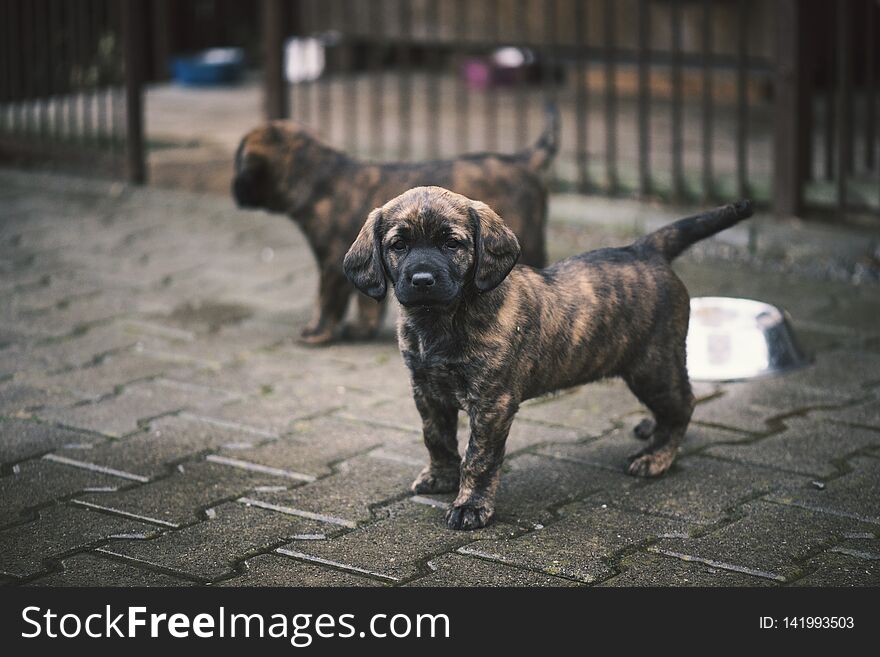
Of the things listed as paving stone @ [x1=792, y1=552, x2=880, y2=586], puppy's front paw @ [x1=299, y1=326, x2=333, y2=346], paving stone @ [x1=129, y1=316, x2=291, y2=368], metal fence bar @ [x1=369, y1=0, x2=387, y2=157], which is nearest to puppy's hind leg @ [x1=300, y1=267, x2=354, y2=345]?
puppy's front paw @ [x1=299, y1=326, x2=333, y2=346]

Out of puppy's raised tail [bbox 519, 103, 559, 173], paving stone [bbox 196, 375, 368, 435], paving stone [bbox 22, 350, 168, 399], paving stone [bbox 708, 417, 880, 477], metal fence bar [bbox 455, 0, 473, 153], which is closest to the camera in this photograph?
paving stone [bbox 708, 417, 880, 477]

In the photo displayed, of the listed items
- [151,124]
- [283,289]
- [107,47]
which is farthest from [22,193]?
[283,289]

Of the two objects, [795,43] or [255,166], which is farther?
[795,43]

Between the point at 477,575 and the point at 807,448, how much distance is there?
162 centimetres

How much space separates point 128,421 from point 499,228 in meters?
1.96

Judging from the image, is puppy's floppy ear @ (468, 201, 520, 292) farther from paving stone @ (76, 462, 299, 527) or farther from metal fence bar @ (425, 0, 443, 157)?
metal fence bar @ (425, 0, 443, 157)

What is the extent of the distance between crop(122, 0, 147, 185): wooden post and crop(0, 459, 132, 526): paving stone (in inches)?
203

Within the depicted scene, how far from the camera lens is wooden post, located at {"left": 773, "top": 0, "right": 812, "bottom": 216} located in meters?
7.84

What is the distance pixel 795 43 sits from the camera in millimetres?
7840

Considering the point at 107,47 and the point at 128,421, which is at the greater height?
the point at 107,47

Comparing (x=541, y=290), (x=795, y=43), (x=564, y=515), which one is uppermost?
(x=795, y=43)

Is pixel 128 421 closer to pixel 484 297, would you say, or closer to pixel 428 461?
pixel 428 461

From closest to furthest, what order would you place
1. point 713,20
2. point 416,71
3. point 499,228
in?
point 499,228 → point 713,20 → point 416,71

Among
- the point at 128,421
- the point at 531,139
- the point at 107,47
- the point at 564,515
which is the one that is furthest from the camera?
the point at 107,47
